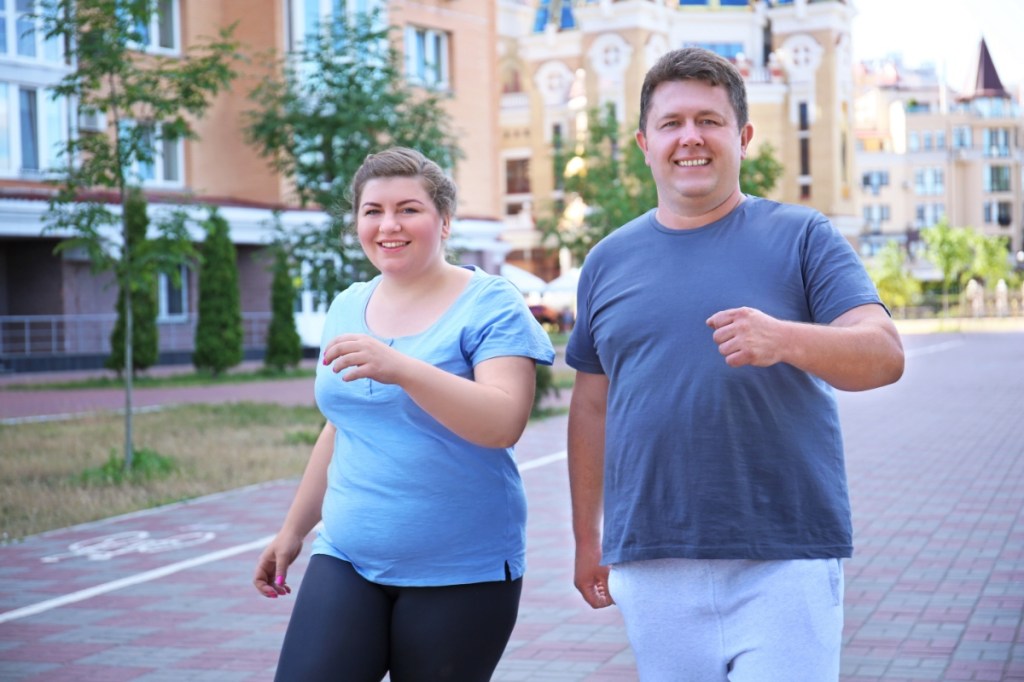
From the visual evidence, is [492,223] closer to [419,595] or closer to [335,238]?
[335,238]

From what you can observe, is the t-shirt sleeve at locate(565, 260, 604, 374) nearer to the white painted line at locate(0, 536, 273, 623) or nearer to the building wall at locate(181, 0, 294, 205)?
the white painted line at locate(0, 536, 273, 623)

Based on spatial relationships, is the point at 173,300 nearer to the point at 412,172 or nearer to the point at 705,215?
the point at 412,172

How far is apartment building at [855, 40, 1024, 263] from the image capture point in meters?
112

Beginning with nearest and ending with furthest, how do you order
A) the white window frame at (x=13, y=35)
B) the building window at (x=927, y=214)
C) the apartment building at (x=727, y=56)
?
the white window frame at (x=13, y=35)
the apartment building at (x=727, y=56)
the building window at (x=927, y=214)

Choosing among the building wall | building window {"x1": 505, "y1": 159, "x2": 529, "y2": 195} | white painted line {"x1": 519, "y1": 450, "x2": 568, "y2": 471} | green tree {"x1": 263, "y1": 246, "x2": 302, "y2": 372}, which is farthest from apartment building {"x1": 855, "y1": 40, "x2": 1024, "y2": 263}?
white painted line {"x1": 519, "y1": 450, "x2": 568, "y2": 471}

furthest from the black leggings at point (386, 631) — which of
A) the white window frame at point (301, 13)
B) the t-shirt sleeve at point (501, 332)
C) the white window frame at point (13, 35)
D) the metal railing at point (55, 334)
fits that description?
the white window frame at point (301, 13)

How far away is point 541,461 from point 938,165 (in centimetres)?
10491

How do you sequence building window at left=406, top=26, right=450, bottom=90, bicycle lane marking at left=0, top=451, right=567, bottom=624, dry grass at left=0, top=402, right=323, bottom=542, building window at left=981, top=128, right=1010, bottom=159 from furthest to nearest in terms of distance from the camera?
1. building window at left=981, top=128, right=1010, bottom=159
2. building window at left=406, top=26, right=450, bottom=90
3. dry grass at left=0, top=402, right=323, bottom=542
4. bicycle lane marking at left=0, top=451, right=567, bottom=624

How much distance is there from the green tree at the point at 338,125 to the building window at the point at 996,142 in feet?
347

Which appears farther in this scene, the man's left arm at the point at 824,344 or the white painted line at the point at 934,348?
the white painted line at the point at 934,348

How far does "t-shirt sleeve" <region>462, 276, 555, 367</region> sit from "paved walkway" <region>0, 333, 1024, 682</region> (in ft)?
10.2

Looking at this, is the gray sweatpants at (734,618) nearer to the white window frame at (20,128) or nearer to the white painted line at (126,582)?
the white painted line at (126,582)

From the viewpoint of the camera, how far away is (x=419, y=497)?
3.29m

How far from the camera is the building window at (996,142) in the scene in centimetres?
11538
